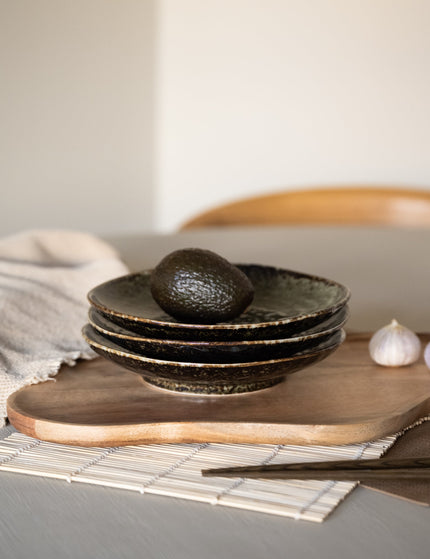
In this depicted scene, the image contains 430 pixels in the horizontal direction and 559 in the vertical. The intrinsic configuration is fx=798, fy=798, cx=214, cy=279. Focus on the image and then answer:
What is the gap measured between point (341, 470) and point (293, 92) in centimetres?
258

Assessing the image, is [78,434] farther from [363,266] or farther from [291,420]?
[363,266]

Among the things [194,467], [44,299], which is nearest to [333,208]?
[44,299]

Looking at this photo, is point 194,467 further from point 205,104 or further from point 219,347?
point 205,104

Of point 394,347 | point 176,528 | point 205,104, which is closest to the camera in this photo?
point 176,528

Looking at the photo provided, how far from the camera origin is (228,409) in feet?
2.46

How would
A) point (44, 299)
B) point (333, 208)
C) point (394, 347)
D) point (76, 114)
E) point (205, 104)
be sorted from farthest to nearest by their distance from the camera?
1. point (205, 104)
2. point (76, 114)
3. point (333, 208)
4. point (44, 299)
5. point (394, 347)

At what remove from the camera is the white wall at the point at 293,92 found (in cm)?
297

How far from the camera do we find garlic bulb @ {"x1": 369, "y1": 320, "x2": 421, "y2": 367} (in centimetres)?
86

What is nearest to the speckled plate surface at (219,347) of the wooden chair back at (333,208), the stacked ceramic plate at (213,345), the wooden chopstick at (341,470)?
the stacked ceramic plate at (213,345)

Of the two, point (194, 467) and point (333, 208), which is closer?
point (194, 467)

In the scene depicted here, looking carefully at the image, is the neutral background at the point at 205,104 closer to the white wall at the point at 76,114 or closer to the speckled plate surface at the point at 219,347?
the white wall at the point at 76,114

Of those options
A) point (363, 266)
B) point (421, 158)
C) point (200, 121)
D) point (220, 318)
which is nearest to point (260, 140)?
point (200, 121)

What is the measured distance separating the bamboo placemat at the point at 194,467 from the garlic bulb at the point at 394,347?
0.15 m

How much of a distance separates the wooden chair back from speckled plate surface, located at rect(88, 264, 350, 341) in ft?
5.35
